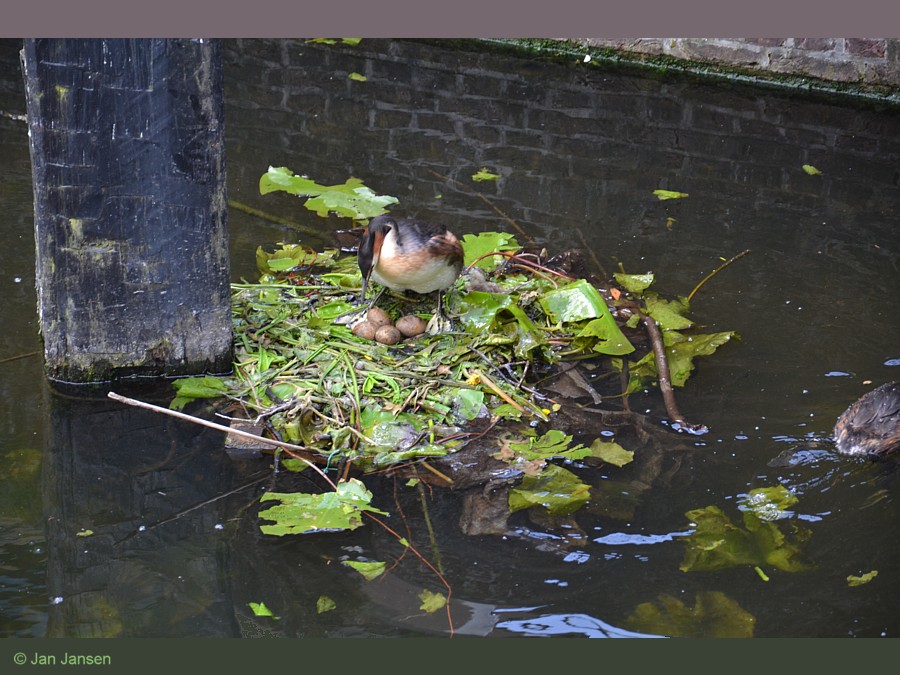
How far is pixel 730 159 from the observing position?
8508mm

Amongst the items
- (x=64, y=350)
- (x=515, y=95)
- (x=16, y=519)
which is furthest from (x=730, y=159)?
(x=16, y=519)

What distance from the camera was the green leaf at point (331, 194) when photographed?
7070 millimetres

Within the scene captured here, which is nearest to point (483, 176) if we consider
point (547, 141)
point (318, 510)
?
point (547, 141)

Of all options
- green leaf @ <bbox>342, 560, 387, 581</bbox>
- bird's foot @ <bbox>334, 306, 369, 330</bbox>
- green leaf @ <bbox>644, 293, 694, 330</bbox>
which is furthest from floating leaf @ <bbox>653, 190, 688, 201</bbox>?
green leaf @ <bbox>342, 560, 387, 581</bbox>

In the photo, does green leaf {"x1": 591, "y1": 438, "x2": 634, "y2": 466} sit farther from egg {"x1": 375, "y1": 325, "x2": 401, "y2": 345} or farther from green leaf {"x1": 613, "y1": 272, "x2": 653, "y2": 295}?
green leaf {"x1": 613, "y1": 272, "x2": 653, "y2": 295}

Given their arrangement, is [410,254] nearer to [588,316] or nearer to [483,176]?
[588,316]

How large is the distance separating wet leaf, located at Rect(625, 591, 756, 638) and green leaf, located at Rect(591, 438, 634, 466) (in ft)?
2.98

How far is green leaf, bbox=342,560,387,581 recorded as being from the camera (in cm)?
387

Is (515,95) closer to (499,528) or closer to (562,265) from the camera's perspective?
(562,265)

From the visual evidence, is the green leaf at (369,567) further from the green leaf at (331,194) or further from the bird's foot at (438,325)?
the green leaf at (331,194)

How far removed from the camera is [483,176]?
7.90 meters

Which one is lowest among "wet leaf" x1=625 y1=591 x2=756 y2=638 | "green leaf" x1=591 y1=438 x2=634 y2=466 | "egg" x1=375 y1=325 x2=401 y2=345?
"wet leaf" x1=625 y1=591 x2=756 y2=638

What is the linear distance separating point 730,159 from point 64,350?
5.78 metres

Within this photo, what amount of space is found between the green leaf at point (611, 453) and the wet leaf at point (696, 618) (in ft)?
2.98
